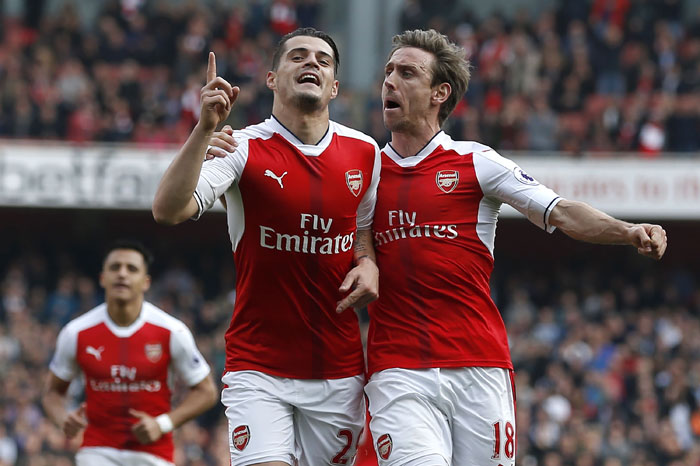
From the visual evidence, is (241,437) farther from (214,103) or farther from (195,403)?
(195,403)

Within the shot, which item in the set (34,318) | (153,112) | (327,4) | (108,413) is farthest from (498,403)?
(327,4)

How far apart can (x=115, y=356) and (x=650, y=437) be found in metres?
9.14

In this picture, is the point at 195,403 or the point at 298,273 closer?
the point at 298,273

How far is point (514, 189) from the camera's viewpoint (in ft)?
20.6

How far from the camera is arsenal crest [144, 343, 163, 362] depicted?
8.69 meters

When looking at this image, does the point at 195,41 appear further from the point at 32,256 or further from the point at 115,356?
the point at 115,356

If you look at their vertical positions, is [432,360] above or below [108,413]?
above

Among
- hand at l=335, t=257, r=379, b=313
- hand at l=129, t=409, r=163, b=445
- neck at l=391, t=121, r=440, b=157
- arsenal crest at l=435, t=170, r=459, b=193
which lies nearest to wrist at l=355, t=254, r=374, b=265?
hand at l=335, t=257, r=379, b=313

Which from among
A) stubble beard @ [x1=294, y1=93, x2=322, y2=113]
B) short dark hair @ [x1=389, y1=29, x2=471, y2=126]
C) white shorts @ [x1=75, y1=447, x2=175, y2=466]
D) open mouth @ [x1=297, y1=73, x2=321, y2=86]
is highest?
short dark hair @ [x1=389, y1=29, x2=471, y2=126]

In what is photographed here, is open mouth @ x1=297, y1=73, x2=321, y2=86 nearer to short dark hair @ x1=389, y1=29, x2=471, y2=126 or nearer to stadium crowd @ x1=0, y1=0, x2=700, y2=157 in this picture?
short dark hair @ x1=389, y1=29, x2=471, y2=126

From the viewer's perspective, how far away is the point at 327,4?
25422mm

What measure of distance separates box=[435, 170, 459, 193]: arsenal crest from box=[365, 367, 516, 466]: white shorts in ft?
3.18

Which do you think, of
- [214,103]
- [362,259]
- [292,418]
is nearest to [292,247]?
[362,259]

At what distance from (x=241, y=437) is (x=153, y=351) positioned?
2.93 meters
